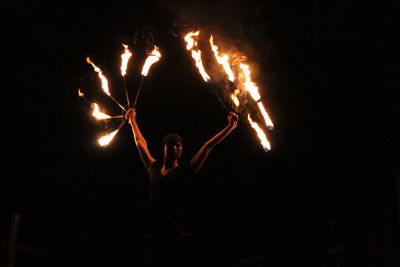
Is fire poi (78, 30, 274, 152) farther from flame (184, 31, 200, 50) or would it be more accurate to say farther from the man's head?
the man's head

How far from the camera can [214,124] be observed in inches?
249

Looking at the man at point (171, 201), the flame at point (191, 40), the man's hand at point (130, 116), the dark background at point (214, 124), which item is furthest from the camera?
the dark background at point (214, 124)

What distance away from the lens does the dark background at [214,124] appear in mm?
6027

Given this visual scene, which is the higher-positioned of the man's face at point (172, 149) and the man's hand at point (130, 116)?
the man's hand at point (130, 116)

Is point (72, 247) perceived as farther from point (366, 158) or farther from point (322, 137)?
point (366, 158)

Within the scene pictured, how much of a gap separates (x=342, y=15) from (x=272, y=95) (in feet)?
5.33

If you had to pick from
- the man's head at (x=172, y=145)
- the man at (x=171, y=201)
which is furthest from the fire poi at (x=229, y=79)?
the man at (x=171, y=201)

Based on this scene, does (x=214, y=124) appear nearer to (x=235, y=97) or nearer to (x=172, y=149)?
(x=235, y=97)

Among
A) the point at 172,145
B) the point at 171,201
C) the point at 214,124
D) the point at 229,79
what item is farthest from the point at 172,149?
the point at 214,124

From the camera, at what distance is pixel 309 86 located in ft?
20.5

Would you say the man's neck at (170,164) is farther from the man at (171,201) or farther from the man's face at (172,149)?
the man at (171,201)

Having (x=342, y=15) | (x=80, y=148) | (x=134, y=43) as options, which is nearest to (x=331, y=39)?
(x=342, y=15)

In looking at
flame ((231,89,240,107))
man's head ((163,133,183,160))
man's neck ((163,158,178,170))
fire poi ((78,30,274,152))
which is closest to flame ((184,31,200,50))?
fire poi ((78,30,274,152))

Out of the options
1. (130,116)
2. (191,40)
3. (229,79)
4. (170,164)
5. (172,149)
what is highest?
(191,40)
